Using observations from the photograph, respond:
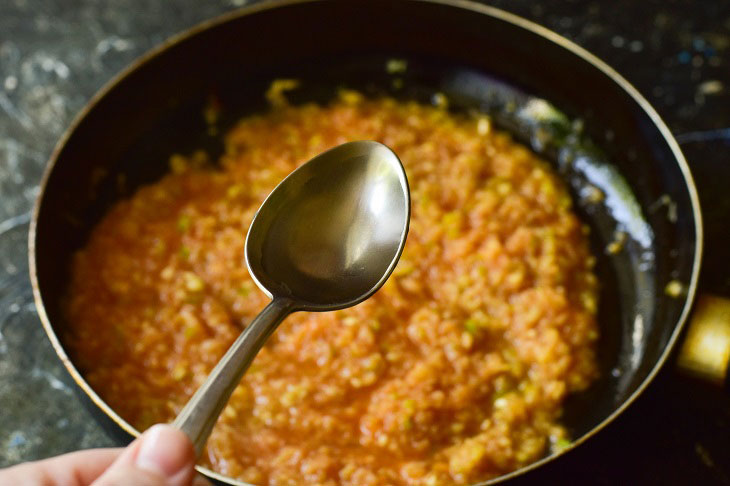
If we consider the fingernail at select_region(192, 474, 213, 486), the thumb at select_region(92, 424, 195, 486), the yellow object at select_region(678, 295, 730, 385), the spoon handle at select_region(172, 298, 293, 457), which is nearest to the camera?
the thumb at select_region(92, 424, 195, 486)

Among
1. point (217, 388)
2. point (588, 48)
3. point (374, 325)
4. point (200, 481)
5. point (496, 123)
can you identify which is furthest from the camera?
point (588, 48)

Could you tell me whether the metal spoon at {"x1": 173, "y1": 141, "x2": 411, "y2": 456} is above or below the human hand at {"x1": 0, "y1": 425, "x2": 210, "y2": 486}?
above

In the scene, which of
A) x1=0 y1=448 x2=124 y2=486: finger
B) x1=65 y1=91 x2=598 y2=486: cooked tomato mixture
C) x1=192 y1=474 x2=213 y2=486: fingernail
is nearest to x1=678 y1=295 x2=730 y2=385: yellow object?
x1=65 y1=91 x2=598 y2=486: cooked tomato mixture

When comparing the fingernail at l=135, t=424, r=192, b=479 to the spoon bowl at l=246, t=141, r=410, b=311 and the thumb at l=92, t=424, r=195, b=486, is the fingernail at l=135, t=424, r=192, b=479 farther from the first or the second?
the spoon bowl at l=246, t=141, r=410, b=311

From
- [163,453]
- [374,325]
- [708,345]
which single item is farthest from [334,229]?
[708,345]

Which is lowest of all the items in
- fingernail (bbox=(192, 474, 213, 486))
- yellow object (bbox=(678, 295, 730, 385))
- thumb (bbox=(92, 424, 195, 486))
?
fingernail (bbox=(192, 474, 213, 486))

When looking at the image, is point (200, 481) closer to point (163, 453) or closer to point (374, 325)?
point (163, 453)

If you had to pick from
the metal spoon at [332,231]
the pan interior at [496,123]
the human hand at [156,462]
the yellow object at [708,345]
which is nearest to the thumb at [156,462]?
the human hand at [156,462]

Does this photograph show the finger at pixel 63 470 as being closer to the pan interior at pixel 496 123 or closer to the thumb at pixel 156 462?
the thumb at pixel 156 462
